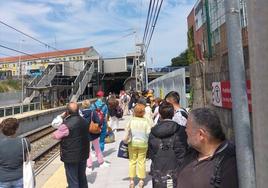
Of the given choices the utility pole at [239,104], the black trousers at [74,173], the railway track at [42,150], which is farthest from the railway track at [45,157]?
the utility pole at [239,104]

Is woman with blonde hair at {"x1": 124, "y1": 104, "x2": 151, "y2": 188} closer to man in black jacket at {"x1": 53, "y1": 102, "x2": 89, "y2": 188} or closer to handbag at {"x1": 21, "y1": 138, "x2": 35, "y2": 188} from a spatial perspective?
man in black jacket at {"x1": 53, "y1": 102, "x2": 89, "y2": 188}

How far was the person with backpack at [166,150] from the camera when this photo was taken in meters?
4.97

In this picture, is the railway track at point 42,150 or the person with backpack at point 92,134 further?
the railway track at point 42,150

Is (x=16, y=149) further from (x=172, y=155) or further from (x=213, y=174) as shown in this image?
(x=213, y=174)

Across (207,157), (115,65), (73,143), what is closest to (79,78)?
(115,65)

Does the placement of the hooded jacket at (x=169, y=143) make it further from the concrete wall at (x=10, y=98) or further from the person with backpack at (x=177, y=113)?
the concrete wall at (x=10, y=98)

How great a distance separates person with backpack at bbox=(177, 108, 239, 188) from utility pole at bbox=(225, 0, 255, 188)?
0.35m

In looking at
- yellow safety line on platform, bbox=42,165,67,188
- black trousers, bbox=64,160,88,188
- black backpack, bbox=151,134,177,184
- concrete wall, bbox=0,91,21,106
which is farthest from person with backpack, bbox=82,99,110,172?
concrete wall, bbox=0,91,21,106

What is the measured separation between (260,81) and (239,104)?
1.56 feet

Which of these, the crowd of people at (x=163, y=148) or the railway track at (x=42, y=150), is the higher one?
the crowd of people at (x=163, y=148)

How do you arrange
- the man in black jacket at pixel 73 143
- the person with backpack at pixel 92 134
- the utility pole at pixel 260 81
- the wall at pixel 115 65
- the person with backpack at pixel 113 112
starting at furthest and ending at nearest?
1. the wall at pixel 115 65
2. the person with backpack at pixel 113 112
3. the person with backpack at pixel 92 134
4. the man in black jacket at pixel 73 143
5. the utility pole at pixel 260 81

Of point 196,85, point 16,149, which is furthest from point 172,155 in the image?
point 196,85

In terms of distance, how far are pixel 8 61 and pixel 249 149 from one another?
470 ft

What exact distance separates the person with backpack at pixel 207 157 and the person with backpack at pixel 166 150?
1997 millimetres
